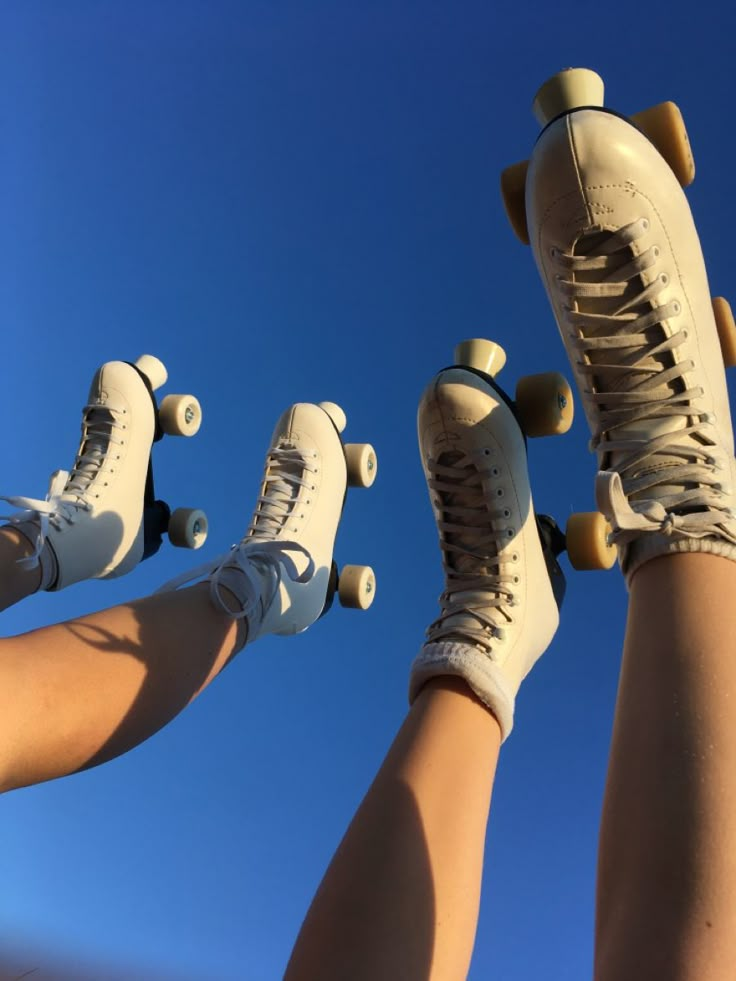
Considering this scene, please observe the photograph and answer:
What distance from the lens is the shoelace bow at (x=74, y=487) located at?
116 centimetres

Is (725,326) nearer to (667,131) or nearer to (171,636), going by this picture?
(667,131)

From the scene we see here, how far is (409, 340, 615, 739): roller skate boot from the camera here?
2.75 feet

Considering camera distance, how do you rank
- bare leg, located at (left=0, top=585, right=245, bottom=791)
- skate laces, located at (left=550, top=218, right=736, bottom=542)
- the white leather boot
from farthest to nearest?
the white leather boot, skate laces, located at (left=550, top=218, right=736, bottom=542), bare leg, located at (left=0, top=585, right=245, bottom=791)

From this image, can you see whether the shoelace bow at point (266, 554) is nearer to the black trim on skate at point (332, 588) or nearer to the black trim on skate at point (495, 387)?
the black trim on skate at point (332, 588)

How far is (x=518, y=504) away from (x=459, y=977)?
0.52m

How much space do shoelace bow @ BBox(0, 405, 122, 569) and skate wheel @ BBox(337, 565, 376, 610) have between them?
451 mm

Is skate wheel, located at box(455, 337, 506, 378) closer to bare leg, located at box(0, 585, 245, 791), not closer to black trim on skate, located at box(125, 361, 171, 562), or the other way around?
bare leg, located at box(0, 585, 245, 791)

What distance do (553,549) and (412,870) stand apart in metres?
0.55

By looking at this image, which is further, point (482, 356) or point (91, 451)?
point (91, 451)

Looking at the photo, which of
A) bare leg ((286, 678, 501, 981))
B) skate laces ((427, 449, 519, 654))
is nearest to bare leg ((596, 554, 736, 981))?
bare leg ((286, 678, 501, 981))

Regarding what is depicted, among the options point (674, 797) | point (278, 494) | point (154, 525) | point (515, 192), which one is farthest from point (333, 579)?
point (674, 797)

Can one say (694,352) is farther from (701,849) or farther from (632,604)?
(701,849)

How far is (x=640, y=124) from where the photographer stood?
867mm

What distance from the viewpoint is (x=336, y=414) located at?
1425 mm
